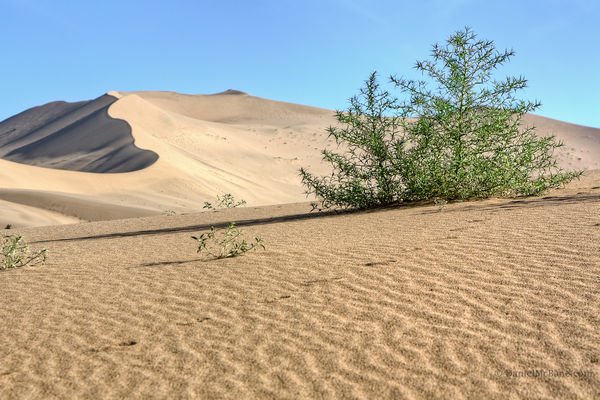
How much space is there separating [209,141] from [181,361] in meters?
49.9

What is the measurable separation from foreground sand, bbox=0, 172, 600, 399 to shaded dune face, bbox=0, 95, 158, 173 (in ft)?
105

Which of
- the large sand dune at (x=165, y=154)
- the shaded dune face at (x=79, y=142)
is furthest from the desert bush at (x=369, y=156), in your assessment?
the shaded dune face at (x=79, y=142)

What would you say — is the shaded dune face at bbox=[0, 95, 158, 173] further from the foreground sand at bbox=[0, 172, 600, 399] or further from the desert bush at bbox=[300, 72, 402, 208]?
the foreground sand at bbox=[0, 172, 600, 399]

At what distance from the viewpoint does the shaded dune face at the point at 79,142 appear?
42.3 meters

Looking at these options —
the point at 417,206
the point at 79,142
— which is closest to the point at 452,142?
the point at 417,206

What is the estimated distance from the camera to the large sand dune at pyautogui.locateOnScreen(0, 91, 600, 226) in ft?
101

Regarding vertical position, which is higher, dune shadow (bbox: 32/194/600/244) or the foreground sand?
dune shadow (bbox: 32/194/600/244)

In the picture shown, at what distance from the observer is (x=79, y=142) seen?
55156mm

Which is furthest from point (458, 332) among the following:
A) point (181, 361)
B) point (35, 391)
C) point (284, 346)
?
point (35, 391)

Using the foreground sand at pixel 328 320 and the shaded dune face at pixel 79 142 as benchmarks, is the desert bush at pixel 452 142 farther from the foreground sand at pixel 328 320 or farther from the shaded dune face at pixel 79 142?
the shaded dune face at pixel 79 142

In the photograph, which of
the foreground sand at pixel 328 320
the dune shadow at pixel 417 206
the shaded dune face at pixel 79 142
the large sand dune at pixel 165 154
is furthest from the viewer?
the shaded dune face at pixel 79 142

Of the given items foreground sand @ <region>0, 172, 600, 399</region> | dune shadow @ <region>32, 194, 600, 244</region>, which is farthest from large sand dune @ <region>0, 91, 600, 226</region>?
foreground sand @ <region>0, 172, 600, 399</region>

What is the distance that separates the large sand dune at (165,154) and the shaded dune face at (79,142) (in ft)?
0.48

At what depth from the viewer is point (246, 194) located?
36.1m
